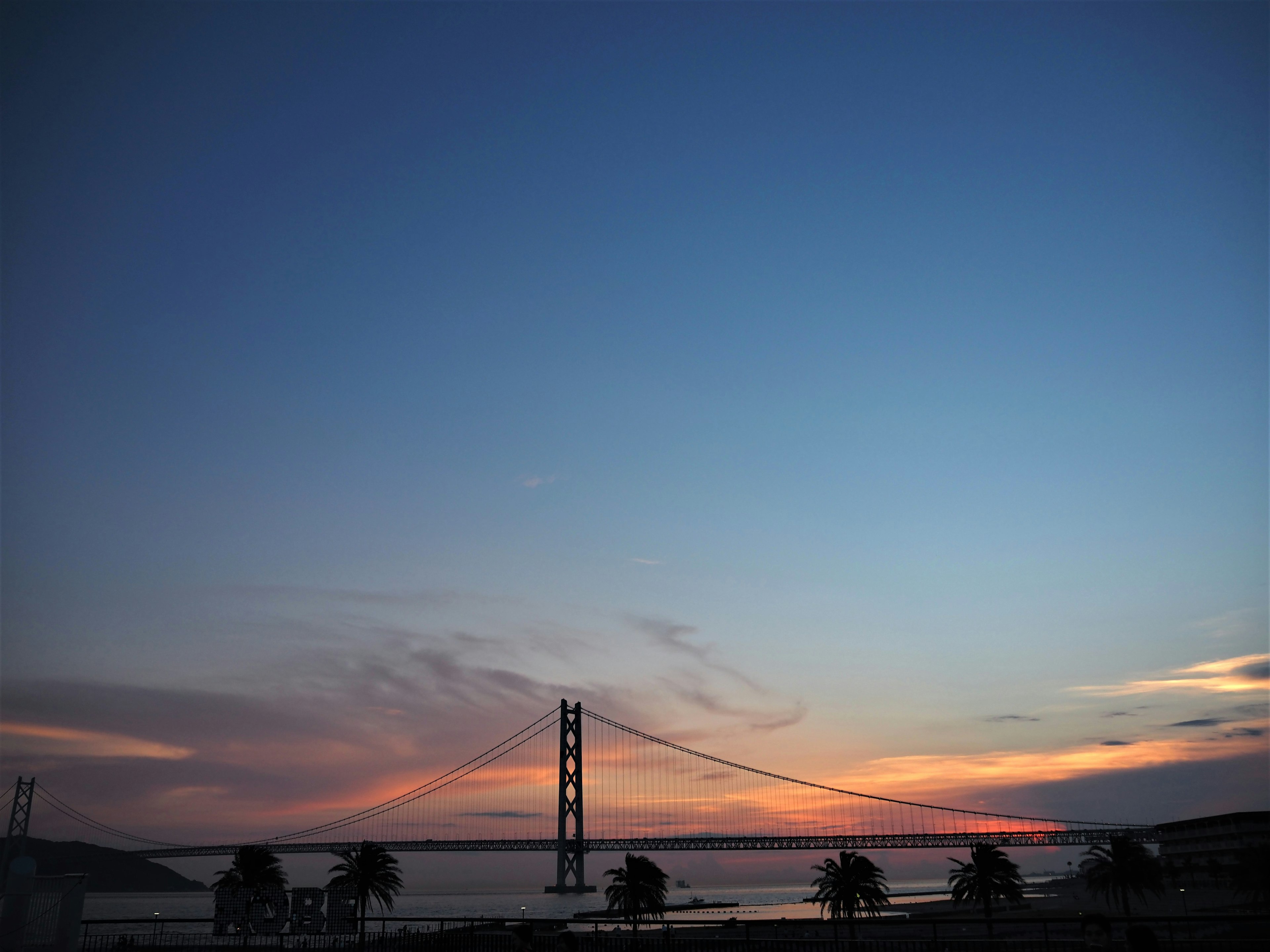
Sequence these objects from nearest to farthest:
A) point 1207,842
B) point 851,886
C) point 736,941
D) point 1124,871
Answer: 1. point 736,941
2. point 851,886
3. point 1124,871
4. point 1207,842

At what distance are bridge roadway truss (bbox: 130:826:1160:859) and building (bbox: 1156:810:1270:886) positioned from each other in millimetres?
4341

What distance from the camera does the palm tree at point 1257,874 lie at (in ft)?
167

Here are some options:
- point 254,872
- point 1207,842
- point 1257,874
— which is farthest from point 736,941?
point 1207,842

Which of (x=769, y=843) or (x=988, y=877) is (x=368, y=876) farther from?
(x=769, y=843)

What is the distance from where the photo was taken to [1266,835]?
3354 inches

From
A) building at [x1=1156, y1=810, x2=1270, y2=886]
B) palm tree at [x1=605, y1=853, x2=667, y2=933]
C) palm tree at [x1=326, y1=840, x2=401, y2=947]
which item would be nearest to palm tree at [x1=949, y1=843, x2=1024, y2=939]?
palm tree at [x1=605, y1=853, x2=667, y2=933]

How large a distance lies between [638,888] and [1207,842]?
7968 cm

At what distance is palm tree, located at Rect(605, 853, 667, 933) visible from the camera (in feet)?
145

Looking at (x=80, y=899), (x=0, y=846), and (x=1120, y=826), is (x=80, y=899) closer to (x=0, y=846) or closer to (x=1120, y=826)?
(x=1120, y=826)

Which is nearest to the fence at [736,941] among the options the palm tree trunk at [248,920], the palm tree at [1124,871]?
the palm tree trunk at [248,920]

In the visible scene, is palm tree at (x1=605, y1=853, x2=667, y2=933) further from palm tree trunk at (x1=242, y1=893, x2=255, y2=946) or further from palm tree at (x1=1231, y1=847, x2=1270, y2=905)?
palm tree at (x1=1231, y1=847, x2=1270, y2=905)

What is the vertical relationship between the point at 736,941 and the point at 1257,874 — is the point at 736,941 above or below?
above

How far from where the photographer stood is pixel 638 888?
1746 inches

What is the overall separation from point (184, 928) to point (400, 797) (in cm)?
3569
